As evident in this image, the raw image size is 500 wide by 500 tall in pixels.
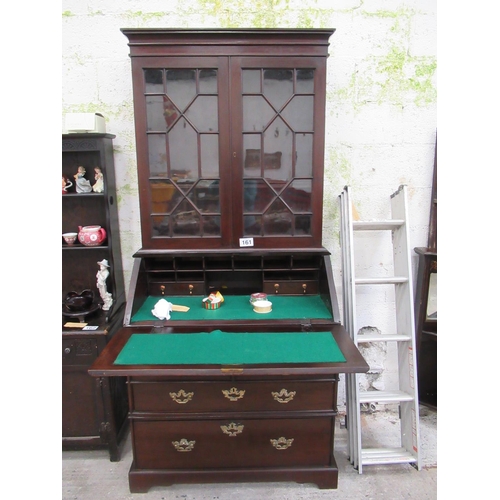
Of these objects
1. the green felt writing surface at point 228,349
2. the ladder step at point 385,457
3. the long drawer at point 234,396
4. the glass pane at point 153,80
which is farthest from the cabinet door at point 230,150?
the ladder step at point 385,457

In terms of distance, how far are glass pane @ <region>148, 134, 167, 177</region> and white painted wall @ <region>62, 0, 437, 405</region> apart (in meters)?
0.39

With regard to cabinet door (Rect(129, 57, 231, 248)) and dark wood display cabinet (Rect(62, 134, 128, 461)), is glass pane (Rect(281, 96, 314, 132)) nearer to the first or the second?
cabinet door (Rect(129, 57, 231, 248))

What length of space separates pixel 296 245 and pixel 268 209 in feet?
0.80

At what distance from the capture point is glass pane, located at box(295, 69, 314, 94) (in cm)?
178

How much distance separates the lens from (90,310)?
6.59 feet

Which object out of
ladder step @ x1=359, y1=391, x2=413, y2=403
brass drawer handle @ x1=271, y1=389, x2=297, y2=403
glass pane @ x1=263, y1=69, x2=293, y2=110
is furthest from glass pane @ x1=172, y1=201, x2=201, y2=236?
ladder step @ x1=359, y1=391, x2=413, y2=403

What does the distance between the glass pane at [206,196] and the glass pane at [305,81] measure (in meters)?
0.62

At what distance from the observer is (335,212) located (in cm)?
225

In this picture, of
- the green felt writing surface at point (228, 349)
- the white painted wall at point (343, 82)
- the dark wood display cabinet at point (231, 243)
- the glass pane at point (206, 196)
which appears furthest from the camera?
the white painted wall at point (343, 82)

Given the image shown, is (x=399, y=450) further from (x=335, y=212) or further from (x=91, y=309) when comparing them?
(x=91, y=309)

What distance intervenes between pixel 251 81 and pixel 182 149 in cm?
48

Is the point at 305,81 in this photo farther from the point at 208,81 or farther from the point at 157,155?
the point at 157,155

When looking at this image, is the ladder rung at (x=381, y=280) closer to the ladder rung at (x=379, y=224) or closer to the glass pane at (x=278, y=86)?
the ladder rung at (x=379, y=224)

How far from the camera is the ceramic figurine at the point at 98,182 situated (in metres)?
2.04
